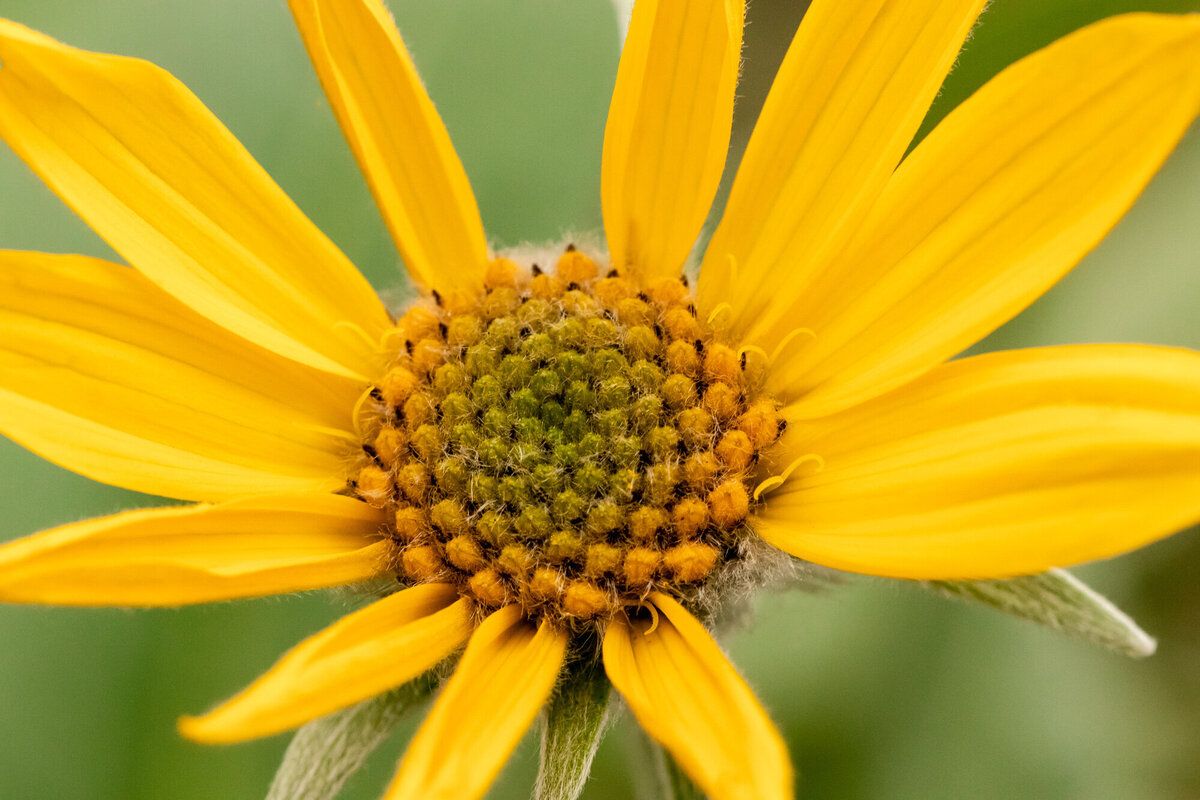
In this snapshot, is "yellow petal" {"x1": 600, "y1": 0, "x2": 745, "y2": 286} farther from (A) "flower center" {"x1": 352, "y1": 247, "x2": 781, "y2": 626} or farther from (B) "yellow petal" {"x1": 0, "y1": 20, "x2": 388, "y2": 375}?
(B) "yellow petal" {"x1": 0, "y1": 20, "x2": 388, "y2": 375}

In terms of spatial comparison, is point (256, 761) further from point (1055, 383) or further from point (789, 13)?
point (789, 13)

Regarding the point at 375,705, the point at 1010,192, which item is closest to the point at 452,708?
the point at 375,705

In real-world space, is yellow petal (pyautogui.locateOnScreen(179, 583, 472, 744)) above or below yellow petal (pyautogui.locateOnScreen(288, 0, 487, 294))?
below

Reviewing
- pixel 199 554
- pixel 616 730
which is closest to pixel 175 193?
pixel 199 554

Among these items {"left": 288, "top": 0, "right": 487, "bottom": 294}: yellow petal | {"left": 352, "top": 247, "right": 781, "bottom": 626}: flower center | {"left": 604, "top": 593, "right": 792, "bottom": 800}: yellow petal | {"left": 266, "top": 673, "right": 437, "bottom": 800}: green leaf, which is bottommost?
{"left": 266, "top": 673, "right": 437, "bottom": 800}: green leaf

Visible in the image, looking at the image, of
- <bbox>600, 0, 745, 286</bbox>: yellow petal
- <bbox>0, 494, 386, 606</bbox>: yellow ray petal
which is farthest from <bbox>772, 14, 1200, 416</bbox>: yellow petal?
<bbox>0, 494, 386, 606</bbox>: yellow ray petal

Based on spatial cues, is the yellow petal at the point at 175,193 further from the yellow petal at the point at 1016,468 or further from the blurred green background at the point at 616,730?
the yellow petal at the point at 1016,468

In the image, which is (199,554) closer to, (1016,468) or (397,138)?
(397,138)
